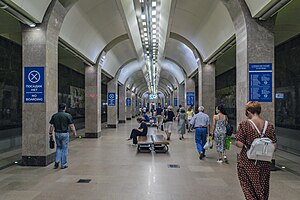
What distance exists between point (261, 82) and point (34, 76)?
21.2 feet

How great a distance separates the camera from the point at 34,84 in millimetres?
8164

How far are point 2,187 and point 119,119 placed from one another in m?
Result: 23.9

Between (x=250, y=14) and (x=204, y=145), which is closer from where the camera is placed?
(x=250, y=14)

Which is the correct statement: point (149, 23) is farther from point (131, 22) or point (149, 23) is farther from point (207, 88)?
point (207, 88)

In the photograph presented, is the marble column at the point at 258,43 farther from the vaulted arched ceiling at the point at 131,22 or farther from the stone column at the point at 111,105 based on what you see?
the stone column at the point at 111,105

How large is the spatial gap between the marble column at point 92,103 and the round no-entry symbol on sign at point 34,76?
24.2 feet

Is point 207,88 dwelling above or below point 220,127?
above

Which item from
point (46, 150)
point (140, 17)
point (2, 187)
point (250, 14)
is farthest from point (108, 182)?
point (140, 17)

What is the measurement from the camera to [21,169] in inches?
303

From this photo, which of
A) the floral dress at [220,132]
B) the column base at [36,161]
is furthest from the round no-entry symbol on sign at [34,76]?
the floral dress at [220,132]

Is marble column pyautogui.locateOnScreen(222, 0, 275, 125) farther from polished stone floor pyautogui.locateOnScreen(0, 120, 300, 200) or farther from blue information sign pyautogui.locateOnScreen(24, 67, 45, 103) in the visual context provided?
blue information sign pyautogui.locateOnScreen(24, 67, 45, 103)

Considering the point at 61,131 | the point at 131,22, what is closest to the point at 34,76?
the point at 61,131

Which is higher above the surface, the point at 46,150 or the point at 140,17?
the point at 140,17

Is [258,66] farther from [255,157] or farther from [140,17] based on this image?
[140,17]
